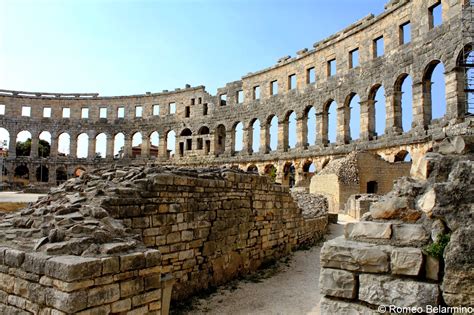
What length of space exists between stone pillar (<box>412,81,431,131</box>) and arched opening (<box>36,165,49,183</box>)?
36.8 metres

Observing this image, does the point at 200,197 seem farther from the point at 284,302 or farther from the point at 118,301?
the point at 118,301

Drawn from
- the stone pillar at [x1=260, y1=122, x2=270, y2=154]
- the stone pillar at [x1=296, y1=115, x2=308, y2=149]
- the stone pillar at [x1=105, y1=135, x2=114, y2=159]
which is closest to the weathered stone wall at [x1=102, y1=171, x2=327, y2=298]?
the stone pillar at [x1=296, y1=115, x2=308, y2=149]

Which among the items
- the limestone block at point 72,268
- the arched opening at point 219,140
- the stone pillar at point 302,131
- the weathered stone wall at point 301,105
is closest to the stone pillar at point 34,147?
the weathered stone wall at point 301,105

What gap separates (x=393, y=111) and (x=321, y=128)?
250 inches

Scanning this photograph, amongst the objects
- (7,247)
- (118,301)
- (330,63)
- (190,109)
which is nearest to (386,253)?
(118,301)

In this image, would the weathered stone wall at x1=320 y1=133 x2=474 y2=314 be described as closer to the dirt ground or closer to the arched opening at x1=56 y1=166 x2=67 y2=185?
the dirt ground

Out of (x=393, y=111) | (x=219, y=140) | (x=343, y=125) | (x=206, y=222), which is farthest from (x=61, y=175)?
(x=206, y=222)

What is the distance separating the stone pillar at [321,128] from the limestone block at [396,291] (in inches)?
994

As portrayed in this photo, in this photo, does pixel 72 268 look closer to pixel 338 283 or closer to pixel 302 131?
pixel 338 283

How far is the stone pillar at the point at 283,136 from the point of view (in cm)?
3106

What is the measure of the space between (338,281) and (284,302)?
4.31 meters

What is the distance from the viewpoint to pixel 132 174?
682 cm

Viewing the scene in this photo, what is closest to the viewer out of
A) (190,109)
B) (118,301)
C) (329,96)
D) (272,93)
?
(118,301)

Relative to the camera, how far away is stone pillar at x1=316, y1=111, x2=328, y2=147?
27.9 metres
